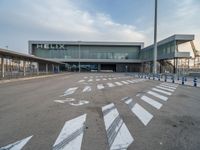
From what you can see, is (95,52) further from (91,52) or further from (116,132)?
(116,132)

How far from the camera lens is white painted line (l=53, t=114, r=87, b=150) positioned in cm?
416

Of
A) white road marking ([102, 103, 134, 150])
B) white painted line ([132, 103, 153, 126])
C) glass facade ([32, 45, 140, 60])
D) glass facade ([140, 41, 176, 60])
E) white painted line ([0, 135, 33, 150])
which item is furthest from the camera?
glass facade ([32, 45, 140, 60])

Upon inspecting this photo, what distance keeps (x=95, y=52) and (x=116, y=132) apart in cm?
7818

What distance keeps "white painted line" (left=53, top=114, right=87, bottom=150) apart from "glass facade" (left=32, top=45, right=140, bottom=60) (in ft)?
251

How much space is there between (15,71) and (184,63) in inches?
1495

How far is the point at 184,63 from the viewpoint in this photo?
152ft

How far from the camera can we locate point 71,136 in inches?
187

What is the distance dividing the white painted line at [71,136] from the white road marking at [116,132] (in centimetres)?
72

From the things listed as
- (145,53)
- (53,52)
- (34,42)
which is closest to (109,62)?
(145,53)

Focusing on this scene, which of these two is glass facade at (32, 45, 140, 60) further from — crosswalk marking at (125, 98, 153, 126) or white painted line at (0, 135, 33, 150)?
white painted line at (0, 135, 33, 150)

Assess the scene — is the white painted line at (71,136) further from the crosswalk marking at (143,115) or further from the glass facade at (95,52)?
the glass facade at (95,52)

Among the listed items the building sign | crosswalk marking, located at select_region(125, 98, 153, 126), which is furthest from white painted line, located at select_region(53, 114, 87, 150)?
the building sign

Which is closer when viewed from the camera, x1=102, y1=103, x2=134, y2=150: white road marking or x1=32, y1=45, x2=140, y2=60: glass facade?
x1=102, y1=103, x2=134, y2=150: white road marking

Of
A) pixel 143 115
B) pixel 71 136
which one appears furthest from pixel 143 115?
pixel 71 136
